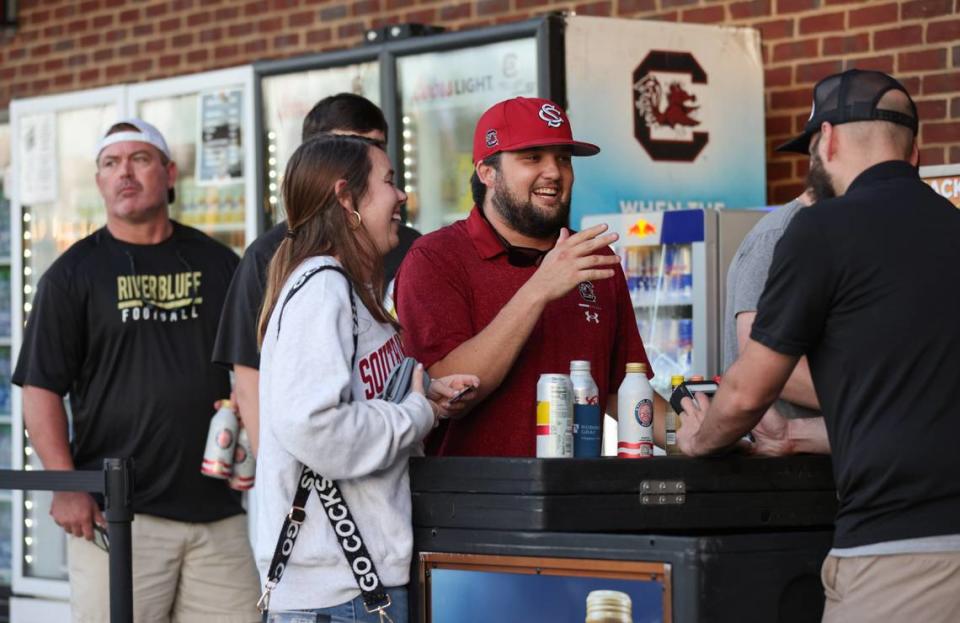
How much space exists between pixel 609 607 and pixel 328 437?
65 cm

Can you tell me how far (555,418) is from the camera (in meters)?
3.57

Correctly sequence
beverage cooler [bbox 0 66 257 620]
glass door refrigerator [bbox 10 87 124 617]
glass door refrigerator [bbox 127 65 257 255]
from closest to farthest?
1. glass door refrigerator [bbox 127 65 257 255]
2. beverage cooler [bbox 0 66 257 620]
3. glass door refrigerator [bbox 10 87 124 617]

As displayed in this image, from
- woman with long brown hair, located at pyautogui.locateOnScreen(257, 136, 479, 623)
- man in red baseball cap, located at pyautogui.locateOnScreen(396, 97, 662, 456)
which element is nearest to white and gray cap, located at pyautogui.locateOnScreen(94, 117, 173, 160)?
man in red baseball cap, located at pyautogui.locateOnScreen(396, 97, 662, 456)

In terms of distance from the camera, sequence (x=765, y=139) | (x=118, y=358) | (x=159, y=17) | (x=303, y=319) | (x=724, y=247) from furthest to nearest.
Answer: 1. (x=159, y=17)
2. (x=765, y=139)
3. (x=724, y=247)
4. (x=118, y=358)
5. (x=303, y=319)

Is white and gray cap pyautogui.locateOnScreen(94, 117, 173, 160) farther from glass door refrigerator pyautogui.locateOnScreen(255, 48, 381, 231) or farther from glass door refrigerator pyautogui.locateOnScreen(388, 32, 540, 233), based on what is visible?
glass door refrigerator pyautogui.locateOnScreen(388, 32, 540, 233)

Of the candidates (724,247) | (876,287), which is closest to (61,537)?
(724,247)

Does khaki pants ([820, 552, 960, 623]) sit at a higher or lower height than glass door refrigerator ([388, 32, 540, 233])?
lower

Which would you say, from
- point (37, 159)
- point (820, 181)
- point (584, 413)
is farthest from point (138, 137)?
point (820, 181)

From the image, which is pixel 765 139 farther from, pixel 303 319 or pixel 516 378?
pixel 303 319

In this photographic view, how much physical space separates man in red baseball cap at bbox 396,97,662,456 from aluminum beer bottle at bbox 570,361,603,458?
151 mm

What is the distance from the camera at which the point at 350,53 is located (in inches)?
267

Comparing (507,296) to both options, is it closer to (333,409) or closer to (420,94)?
(333,409)

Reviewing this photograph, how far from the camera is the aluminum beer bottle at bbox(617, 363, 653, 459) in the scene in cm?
371

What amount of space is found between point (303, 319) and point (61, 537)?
Result: 4862mm
